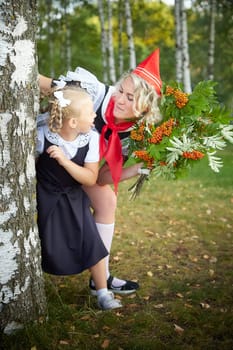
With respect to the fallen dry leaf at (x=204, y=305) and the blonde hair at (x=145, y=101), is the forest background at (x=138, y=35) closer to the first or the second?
the blonde hair at (x=145, y=101)

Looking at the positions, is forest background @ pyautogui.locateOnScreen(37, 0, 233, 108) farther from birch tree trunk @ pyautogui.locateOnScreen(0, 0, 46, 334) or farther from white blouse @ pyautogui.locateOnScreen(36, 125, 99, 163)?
birch tree trunk @ pyautogui.locateOnScreen(0, 0, 46, 334)

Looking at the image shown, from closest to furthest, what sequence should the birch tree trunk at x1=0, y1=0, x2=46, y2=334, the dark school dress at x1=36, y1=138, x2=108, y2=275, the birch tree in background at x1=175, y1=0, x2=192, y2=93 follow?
the birch tree trunk at x1=0, y1=0, x2=46, y2=334, the dark school dress at x1=36, y1=138, x2=108, y2=275, the birch tree in background at x1=175, y1=0, x2=192, y2=93

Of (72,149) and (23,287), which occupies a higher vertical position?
(72,149)

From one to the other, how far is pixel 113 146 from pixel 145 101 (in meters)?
0.42

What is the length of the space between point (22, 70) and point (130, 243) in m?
2.83

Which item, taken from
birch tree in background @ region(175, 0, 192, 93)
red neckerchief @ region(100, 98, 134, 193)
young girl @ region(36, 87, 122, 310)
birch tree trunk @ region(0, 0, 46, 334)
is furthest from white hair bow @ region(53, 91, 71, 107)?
birch tree in background @ region(175, 0, 192, 93)

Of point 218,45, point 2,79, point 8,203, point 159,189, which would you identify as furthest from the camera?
point 218,45

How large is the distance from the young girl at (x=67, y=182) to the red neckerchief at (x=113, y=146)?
0.67 feet

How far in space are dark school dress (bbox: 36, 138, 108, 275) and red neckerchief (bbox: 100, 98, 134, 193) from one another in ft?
0.87

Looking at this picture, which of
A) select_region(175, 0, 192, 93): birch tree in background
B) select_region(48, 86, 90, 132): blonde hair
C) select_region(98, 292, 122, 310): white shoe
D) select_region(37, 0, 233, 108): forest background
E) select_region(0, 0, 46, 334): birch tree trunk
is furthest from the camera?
select_region(37, 0, 233, 108): forest background

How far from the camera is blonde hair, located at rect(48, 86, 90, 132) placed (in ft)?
9.12

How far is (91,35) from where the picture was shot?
20906mm

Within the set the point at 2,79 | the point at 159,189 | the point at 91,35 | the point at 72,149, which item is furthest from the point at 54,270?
the point at 91,35

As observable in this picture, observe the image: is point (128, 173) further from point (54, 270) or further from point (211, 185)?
point (211, 185)
